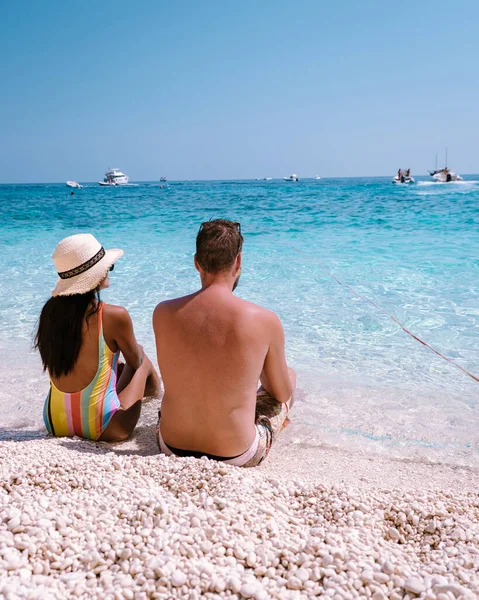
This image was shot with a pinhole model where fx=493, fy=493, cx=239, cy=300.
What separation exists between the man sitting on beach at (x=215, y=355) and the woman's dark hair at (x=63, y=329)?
549mm

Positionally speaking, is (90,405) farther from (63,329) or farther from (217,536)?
(217,536)

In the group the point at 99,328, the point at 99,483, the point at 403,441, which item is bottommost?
the point at 403,441

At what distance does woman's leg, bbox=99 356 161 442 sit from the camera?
287 cm

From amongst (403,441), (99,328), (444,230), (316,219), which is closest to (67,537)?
(99,328)

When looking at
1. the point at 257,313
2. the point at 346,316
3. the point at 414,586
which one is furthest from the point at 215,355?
the point at 346,316

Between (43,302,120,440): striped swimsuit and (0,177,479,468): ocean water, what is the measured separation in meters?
0.65

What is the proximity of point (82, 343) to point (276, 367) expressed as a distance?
3.45 ft

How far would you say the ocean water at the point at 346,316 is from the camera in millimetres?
3346

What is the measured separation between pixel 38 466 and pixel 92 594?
34.2 inches

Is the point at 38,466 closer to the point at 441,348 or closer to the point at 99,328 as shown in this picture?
the point at 99,328

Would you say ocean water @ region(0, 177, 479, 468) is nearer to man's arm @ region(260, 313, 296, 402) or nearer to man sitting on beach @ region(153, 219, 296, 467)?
man's arm @ region(260, 313, 296, 402)

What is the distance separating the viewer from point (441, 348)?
4.77m

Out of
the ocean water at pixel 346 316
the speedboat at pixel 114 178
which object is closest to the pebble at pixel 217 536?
the ocean water at pixel 346 316

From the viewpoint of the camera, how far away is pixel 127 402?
9.74 feet
